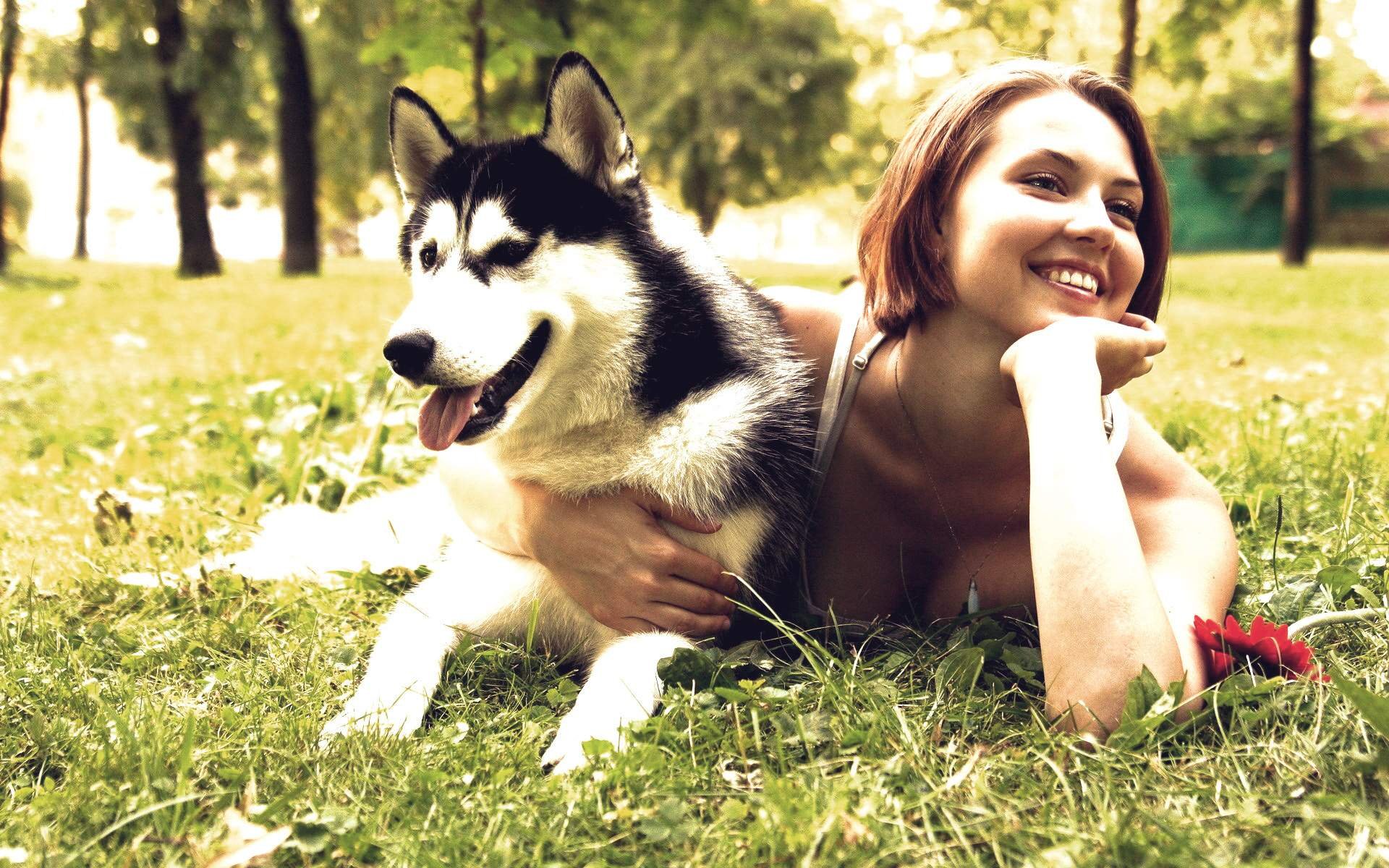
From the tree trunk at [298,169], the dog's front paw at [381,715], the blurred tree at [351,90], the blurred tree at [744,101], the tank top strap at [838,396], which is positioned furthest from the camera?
the blurred tree at [744,101]

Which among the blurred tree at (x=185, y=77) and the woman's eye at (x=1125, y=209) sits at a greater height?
the blurred tree at (x=185, y=77)

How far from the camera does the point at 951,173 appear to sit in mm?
2344

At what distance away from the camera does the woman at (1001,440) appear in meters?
1.76

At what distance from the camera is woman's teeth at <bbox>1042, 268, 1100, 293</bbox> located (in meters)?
2.15

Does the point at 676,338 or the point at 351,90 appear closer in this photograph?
the point at 676,338

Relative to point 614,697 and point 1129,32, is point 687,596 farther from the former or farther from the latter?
point 1129,32

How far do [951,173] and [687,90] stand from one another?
1982 centimetres

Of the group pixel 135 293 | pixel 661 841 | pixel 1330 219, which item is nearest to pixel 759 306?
pixel 661 841

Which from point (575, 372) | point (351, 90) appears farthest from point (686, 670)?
point (351, 90)

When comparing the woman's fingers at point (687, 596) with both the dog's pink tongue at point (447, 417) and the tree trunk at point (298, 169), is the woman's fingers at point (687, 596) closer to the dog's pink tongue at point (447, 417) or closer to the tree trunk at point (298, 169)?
the dog's pink tongue at point (447, 417)

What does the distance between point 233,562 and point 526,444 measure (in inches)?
40.8

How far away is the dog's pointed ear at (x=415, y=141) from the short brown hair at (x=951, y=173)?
3.70 ft

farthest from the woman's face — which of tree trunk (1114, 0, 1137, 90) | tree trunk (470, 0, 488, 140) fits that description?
tree trunk (1114, 0, 1137, 90)

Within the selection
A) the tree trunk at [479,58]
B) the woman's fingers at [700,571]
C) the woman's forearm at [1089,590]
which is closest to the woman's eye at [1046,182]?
the woman's forearm at [1089,590]
